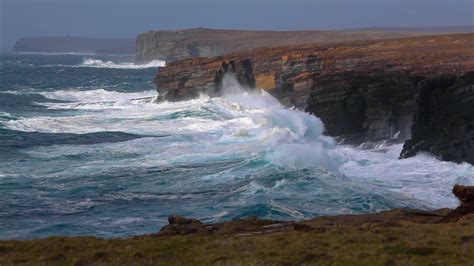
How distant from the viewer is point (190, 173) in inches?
1196

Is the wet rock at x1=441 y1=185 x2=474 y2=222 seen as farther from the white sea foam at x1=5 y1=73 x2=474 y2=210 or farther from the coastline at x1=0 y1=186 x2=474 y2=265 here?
the white sea foam at x1=5 y1=73 x2=474 y2=210

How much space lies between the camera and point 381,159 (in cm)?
3384

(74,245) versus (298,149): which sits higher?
(74,245)

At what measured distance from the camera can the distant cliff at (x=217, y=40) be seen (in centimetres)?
10818

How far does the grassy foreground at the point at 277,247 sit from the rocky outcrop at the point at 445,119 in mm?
16411

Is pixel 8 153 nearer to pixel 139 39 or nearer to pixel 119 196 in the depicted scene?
pixel 119 196

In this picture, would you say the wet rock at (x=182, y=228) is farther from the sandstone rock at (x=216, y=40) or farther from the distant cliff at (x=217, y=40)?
the sandstone rock at (x=216, y=40)

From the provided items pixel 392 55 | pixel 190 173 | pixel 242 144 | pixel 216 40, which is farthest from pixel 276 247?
pixel 216 40

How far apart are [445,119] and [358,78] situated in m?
8.85

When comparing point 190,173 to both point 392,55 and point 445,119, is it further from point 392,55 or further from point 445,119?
point 392,55

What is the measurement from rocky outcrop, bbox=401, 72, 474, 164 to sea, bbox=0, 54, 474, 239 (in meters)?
0.73

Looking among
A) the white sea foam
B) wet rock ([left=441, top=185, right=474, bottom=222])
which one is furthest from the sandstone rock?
wet rock ([left=441, top=185, right=474, bottom=222])

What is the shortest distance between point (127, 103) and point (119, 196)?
131 feet

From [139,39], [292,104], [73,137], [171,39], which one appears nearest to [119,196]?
[73,137]
